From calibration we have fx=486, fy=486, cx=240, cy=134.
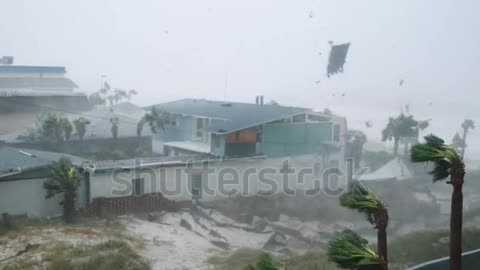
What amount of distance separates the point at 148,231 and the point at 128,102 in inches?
1498

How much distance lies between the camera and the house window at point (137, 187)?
16047 millimetres

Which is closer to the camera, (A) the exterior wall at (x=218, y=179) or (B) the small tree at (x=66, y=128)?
(A) the exterior wall at (x=218, y=179)

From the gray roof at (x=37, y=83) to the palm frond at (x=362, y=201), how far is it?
43.1 m

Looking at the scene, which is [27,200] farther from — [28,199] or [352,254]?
[352,254]

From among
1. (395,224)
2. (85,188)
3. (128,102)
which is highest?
(128,102)

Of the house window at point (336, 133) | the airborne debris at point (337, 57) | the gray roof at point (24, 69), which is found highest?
the gray roof at point (24, 69)

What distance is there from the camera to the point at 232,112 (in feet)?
79.5

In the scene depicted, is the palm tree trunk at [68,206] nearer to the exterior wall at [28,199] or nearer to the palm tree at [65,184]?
the palm tree at [65,184]

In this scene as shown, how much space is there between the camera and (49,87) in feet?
148

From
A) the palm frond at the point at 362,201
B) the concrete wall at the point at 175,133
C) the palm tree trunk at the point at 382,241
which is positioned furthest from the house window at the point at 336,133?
the palm tree trunk at the point at 382,241

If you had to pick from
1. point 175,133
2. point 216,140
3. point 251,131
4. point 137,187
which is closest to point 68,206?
point 137,187

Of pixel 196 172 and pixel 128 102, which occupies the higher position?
pixel 128 102

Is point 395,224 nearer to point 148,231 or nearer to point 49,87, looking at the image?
point 148,231

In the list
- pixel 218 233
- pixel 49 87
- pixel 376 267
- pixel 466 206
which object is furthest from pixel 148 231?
pixel 49 87
